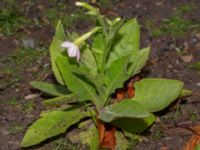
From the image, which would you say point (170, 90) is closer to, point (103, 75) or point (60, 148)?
point (103, 75)

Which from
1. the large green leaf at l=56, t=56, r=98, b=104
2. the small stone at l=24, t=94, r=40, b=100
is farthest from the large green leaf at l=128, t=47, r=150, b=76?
the small stone at l=24, t=94, r=40, b=100

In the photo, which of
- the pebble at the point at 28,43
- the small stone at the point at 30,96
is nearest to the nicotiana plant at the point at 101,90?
the small stone at the point at 30,96

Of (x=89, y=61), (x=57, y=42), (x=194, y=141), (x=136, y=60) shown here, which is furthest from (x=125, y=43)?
(x=194, y=141)

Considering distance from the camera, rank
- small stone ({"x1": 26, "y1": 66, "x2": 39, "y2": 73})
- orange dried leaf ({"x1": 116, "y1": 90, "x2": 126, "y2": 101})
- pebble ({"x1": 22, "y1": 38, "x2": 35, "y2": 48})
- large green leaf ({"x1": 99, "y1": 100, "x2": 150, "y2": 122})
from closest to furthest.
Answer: large green leaf ({"x1": 99, "y1": 100, "x2": 150, "y2": 122}), orange dried leaf ({"x1": 116, "y1": 90, "x2": 126, "y2": 101}), small stone ({"x1": 26, "y1": 66, "x2": 39, "y2": 73}), pebble ({"x1": 22, "y1": 38, "x2": 35, "y2": 48})

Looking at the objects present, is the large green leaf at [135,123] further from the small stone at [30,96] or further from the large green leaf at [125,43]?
the small stone at [30,96]

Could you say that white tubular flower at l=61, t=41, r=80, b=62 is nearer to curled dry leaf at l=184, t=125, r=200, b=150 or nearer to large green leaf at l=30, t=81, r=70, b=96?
large green leaf at l=30, t=81, r=70, b=96

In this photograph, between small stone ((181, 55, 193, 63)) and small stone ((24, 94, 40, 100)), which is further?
small stone ((181, 55, 193, 63))

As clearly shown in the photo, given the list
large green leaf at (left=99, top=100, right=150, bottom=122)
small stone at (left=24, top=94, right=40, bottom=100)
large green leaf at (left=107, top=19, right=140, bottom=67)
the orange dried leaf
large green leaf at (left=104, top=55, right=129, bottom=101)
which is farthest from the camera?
small stone at (left=24, top=94, right=40, bottom=100)
